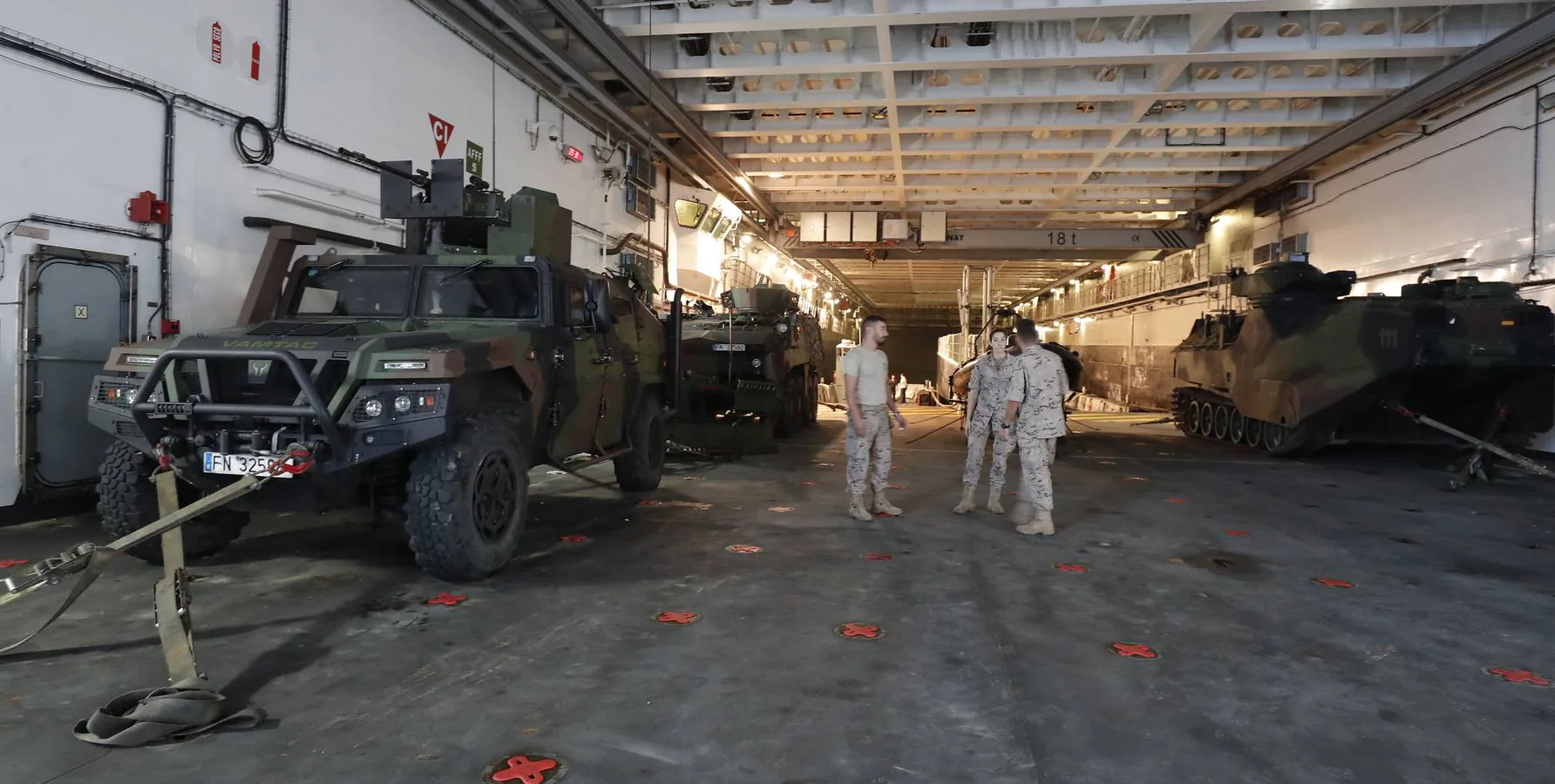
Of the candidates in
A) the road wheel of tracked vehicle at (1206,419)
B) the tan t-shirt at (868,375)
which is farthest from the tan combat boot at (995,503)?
the road wheel of tracked vehicle at (1206,419)

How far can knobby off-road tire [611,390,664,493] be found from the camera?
289 inches

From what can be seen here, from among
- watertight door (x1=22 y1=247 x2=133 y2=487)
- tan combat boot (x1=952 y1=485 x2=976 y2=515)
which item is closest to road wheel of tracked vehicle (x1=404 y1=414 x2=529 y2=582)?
watertight door (x1=22 y1=247 x2=133 y2=487)

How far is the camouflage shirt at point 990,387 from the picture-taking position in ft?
22.5

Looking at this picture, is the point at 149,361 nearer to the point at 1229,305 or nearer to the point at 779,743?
the point at 779,743

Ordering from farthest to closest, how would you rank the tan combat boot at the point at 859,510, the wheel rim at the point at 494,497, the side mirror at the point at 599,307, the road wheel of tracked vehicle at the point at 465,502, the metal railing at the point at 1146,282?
the metal railing at the point at 1146,282
the tan combat boot at the point at 859,510
the side mirror at the point at 599,307
the wheel rim at the point at 494,497
the road wheel of tracked vehicle at the point at 465,502

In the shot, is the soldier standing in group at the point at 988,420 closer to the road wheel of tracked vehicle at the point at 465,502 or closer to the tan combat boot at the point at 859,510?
the tan combat boot at the point at 859,510

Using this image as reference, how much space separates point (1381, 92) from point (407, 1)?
12377mm

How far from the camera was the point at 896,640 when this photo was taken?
387 cm

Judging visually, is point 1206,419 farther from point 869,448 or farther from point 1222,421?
point 869,448

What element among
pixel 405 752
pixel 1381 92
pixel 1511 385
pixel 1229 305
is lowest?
pixel 405 752

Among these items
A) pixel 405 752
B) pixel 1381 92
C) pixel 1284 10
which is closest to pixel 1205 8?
pixel 1284 10

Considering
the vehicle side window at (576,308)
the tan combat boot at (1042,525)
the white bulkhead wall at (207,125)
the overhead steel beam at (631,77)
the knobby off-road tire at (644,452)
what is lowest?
the tan combat boot at (1042,525)

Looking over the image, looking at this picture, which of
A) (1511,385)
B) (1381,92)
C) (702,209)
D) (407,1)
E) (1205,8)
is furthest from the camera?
(702,209)

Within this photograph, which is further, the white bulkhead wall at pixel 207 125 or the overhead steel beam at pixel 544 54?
the overhead steel beam at pixel 544 54
